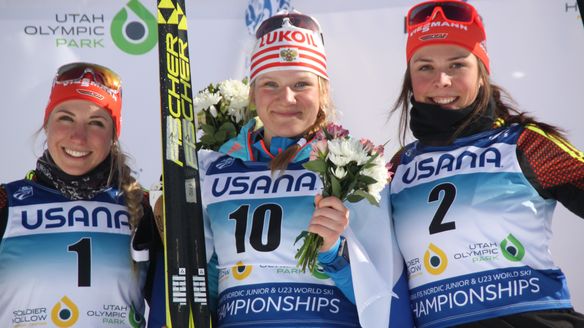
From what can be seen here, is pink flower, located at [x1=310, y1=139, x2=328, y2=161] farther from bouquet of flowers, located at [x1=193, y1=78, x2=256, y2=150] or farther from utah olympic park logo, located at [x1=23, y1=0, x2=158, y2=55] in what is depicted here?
utah olympic park logo, located at [x1=23, y1=0, x2=158, y2=55]

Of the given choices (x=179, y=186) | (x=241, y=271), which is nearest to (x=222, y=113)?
(x=179, y=186)

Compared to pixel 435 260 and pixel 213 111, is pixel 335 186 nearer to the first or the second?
pixel 435 260

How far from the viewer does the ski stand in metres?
2.75

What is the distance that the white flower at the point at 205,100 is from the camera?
11.0 ft

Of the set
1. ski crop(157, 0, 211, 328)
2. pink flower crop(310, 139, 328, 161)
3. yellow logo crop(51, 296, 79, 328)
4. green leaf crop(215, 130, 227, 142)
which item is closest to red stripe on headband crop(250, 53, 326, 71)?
ski crop(157, 0, 211, 328)

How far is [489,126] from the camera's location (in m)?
2.87

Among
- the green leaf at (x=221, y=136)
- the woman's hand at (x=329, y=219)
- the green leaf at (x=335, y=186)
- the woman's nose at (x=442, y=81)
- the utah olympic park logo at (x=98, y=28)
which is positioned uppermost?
the utah olympic park logo at (x=98, y=28)

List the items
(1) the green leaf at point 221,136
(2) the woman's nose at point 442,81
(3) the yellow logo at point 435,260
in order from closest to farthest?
(3) the yellow logo at point 435,260 → (2) the woman's nose at point 442,81 → (1) the green leaf at point 221,136

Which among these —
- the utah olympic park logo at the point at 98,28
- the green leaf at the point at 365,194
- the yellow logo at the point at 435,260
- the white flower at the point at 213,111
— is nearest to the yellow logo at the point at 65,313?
the white flower at the point at 213,111

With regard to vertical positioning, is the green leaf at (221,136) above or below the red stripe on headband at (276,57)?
below

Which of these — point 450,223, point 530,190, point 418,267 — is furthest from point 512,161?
point 418,267

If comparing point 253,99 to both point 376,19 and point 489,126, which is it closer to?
point 489,126

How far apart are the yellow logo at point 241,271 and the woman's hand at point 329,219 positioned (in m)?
0.38

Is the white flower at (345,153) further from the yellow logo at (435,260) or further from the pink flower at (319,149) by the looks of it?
the yellow logo at (435,260)
